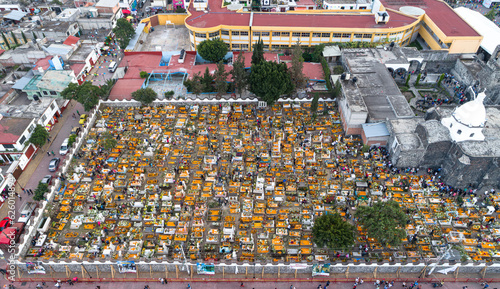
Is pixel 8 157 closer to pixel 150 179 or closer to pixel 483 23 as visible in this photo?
pixel 150 179

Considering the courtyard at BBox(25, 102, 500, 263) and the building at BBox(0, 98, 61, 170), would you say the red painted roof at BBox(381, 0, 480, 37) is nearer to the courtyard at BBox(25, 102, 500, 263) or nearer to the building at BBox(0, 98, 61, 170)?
the courtyard at BBox(25, 102, 500, 263)

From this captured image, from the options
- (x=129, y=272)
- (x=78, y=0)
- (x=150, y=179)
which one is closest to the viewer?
(x=129, y=272)

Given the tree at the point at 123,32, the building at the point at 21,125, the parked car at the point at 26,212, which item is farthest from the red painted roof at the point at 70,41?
the parked car at the point at 26,212

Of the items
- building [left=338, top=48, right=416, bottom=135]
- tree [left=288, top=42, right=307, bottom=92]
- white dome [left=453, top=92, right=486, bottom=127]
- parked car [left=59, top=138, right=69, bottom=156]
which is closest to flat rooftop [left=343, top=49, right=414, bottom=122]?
building [left=338, top=48, right=416, bottom=135]

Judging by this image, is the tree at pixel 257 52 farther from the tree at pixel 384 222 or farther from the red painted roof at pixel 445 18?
the tree at pixel 384 222

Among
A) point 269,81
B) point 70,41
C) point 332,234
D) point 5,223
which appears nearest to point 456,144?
point 332,234

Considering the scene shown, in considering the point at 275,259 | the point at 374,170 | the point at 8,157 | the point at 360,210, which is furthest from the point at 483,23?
the point at 8,157

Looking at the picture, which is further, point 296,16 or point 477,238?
point 296,16
